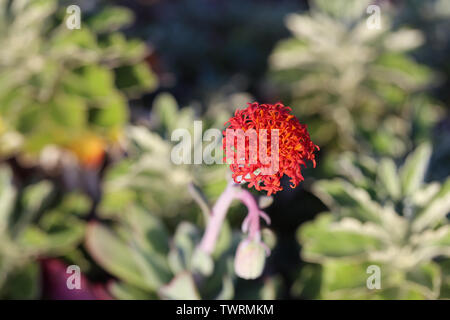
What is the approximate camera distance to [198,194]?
1.89 ft

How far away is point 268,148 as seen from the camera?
0.50 metres

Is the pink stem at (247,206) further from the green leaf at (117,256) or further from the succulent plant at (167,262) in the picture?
the green leaf at (117,256)

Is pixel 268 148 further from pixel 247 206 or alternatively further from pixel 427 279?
pixel 427 279

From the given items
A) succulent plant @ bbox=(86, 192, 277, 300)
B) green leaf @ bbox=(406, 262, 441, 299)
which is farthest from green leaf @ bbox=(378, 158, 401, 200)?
succulent plant @ bbox=(86, 192, 277, 300)

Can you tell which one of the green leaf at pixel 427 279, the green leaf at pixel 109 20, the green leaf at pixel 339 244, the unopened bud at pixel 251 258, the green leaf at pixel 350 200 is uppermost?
the green leaf at pixel 109 20

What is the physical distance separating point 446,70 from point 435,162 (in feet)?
1.69

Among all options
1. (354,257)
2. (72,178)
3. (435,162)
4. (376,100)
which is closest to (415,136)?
(435,162)

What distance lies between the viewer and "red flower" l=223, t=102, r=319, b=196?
0.49 metres

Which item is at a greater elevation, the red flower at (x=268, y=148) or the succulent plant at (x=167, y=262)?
the red flower at (x=268, y=148)

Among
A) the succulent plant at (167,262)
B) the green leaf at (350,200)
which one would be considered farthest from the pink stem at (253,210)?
the green leaf at (350,200)

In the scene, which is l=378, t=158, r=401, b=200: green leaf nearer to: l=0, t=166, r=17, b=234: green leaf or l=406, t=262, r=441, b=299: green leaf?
l=406, t=262, r=441, b=299: green leaf

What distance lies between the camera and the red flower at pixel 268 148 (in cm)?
49

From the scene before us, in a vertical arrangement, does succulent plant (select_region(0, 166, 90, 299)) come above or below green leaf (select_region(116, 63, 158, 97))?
below

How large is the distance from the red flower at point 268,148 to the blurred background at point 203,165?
0.05 metres
